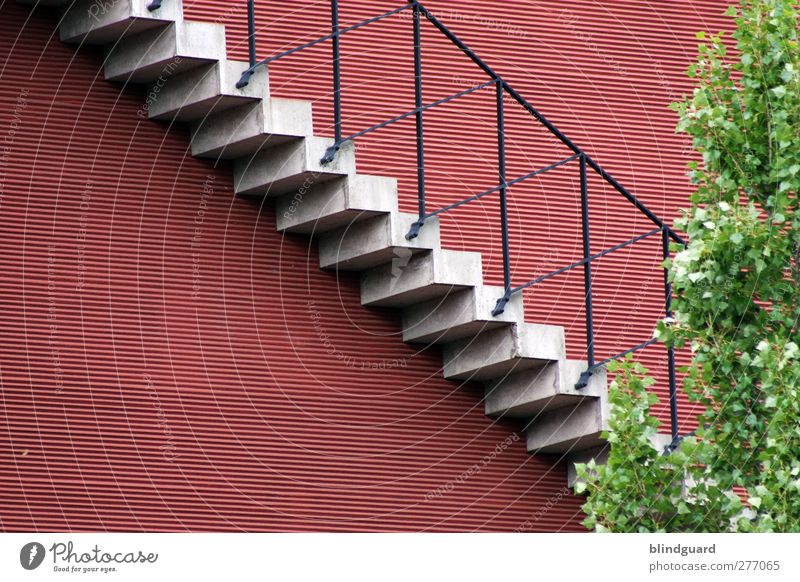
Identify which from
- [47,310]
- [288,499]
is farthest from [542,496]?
[47,310]

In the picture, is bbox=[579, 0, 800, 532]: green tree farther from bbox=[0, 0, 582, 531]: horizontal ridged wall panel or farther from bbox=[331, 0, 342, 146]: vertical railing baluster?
bbox=[0, 0, 582, 531]: horizontal ridged wall panel

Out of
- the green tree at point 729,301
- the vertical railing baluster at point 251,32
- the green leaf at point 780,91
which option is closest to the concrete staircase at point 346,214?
the vertical railing baluster at point 251,32

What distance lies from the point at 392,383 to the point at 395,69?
271 centimetres

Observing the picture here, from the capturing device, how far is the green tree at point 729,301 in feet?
34.0

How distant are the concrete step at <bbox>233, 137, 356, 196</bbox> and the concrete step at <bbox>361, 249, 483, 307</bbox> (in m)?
0.90

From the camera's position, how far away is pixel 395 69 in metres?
14.4

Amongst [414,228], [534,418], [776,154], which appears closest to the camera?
[776,154]

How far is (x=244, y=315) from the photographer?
1355cm

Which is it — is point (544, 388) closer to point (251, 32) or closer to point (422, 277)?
point (422, 277)

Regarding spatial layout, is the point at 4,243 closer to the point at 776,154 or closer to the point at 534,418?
the point at 534,418

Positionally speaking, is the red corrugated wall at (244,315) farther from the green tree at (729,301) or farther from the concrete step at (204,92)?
the green tree at (729,301)

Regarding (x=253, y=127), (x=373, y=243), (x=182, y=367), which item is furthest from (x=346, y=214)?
(x=182, y=367)

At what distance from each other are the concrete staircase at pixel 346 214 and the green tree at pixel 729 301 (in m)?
2.17

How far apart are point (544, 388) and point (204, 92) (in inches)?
135
